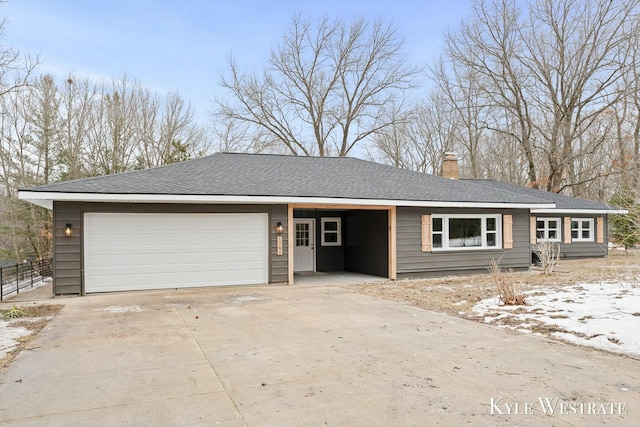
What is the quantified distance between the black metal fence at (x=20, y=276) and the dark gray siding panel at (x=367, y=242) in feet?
30.4

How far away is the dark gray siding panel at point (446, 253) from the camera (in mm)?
12344

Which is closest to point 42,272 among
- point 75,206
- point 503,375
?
point 75,206

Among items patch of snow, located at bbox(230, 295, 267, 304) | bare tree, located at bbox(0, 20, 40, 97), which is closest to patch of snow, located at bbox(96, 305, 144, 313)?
patch of snow, located at bbox(230, 295, 267, 304)

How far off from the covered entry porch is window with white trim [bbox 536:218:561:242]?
866 cm

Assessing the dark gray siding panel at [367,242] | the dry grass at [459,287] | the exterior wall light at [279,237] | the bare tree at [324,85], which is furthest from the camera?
the bare tree at [324,85]

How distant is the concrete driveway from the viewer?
3.34m

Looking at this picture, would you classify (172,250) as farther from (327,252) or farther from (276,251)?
(327,252)

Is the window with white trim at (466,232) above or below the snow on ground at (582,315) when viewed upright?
above

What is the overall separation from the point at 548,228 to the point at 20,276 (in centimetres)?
1901

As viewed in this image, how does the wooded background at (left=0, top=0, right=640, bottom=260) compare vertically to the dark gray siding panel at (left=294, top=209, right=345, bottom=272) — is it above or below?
above

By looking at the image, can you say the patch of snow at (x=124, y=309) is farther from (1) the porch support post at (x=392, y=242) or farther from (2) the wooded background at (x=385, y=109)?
(2) the wooded background at (x=385, y=109)

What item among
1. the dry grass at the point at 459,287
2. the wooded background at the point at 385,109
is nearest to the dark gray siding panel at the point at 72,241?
the dry grass at the point at 459,287

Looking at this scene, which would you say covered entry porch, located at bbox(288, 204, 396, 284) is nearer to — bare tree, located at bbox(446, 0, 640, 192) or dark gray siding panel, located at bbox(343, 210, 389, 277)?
dark gray siding panel, located at bbox(343, 210, 389, 277)

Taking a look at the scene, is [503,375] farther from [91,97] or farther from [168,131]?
[168,131]
